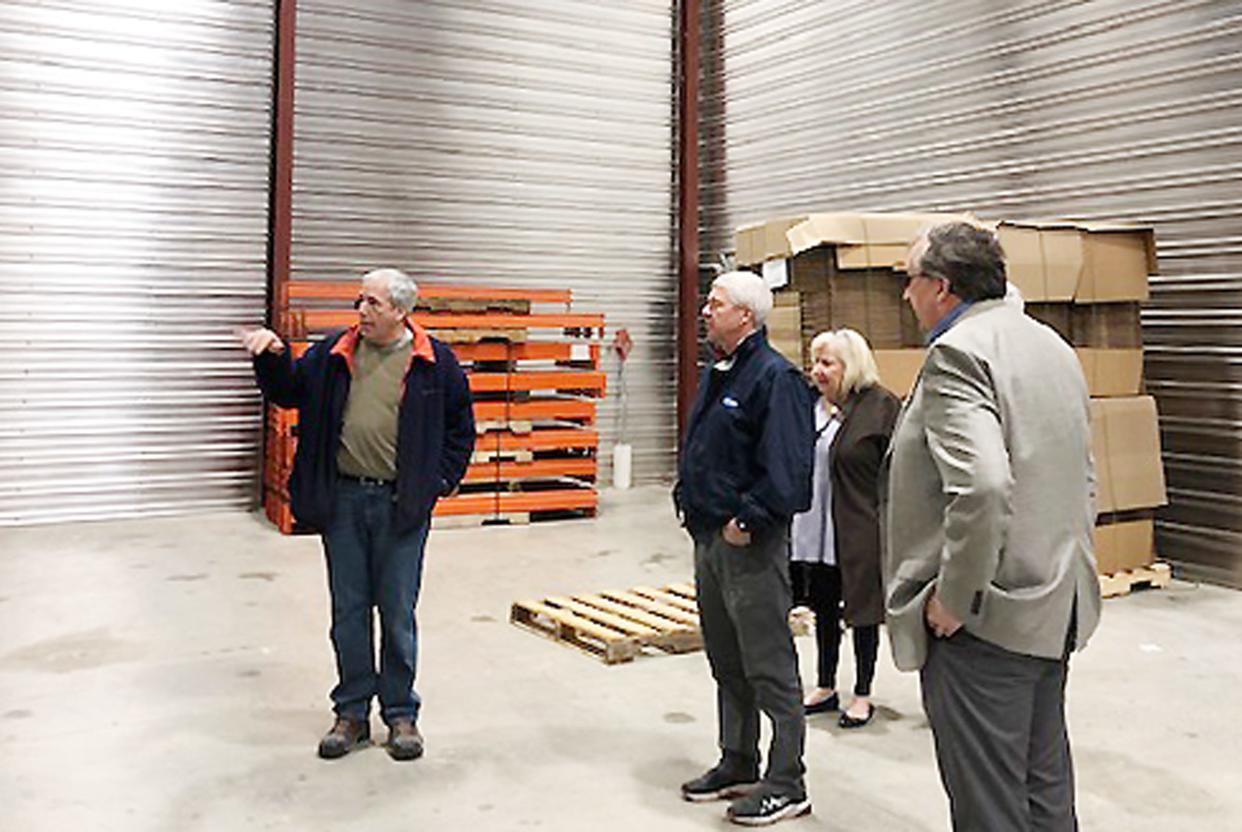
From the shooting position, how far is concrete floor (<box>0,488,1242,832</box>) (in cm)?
392

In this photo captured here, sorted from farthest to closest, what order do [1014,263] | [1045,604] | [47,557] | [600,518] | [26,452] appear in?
[600,518]
[26,452]
[47,557]
[1014,263]
[1045,604]

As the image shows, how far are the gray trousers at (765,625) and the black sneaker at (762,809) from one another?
1.2 inches

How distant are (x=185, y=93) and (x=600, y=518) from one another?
5360 millimetres

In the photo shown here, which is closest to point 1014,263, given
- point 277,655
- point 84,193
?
point 277,655

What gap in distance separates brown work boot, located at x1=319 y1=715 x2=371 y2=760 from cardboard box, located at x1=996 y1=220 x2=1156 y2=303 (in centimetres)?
495

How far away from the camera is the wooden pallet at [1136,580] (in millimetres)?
7320

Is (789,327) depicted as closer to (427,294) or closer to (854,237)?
(854,237)

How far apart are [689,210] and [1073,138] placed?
479 centimetres

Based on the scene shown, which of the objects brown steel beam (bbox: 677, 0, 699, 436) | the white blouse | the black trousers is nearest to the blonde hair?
the white blouse

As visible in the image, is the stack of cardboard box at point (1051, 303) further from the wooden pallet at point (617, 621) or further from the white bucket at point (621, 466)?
the white bucket at point (621, 466)

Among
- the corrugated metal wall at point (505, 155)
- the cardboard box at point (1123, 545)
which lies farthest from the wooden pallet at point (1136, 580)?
the corrugated metal wall at point (505, 155)

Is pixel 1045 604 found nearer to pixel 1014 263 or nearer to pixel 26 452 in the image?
pixel 1014 263

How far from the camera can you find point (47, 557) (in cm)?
818

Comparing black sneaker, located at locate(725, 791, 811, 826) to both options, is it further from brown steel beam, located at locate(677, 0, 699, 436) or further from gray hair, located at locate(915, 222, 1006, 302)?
brown steel beam, located at locate(677, 0, 699, 436)
